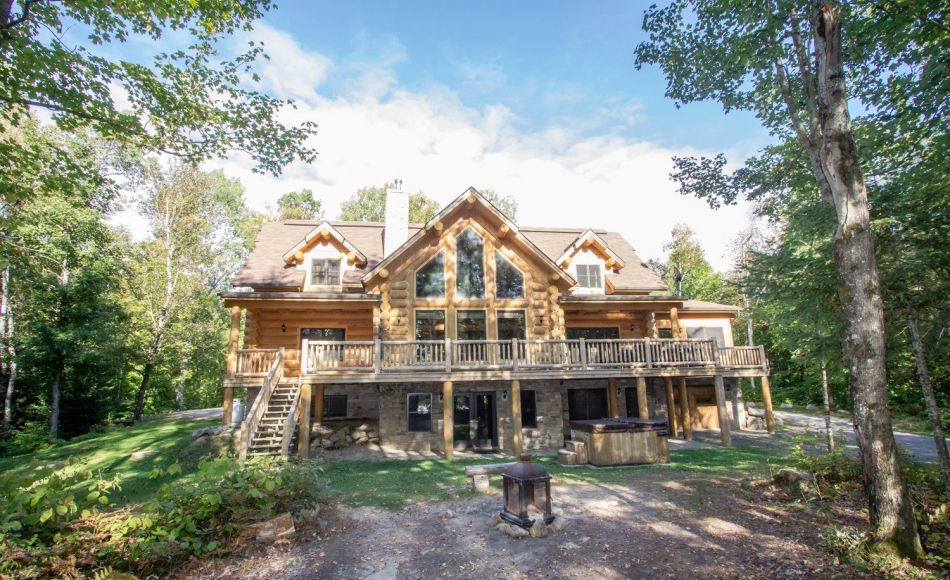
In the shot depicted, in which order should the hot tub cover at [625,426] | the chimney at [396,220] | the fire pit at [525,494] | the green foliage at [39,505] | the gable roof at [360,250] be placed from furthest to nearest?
the chimney at [396,220], the gable roof at [360,250], the hot tub cover at [625,426], the fire pit at [525,494], the green foliage at [39,505]

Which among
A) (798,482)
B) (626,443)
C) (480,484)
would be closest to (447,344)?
(480,484)

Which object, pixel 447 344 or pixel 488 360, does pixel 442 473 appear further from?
pixel 488 360

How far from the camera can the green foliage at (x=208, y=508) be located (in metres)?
6.09

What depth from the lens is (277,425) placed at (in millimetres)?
13062

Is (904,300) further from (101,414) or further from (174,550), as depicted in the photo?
(101,414)

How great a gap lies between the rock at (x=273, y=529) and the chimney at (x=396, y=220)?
13.1m

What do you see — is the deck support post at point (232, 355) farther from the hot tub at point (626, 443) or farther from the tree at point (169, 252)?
the hot tub at point (626, 443)

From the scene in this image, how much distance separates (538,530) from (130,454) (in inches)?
553

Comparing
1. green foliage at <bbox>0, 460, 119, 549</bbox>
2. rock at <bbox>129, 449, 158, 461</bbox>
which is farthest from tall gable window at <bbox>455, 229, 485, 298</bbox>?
green foliage at <bbox>0, 460, 119, 549</bbox>

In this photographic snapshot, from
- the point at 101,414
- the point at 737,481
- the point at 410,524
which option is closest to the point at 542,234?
the point at 737,481

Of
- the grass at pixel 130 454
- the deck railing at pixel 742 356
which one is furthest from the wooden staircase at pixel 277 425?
the deck railing at pixel 742 356

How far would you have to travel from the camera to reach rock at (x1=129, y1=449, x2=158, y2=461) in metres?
14.2

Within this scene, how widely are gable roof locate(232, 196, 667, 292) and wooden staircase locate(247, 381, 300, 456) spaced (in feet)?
13.8

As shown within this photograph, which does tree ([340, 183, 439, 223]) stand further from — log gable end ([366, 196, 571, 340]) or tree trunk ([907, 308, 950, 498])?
tree trunk ([907, 308, 950, 498])
